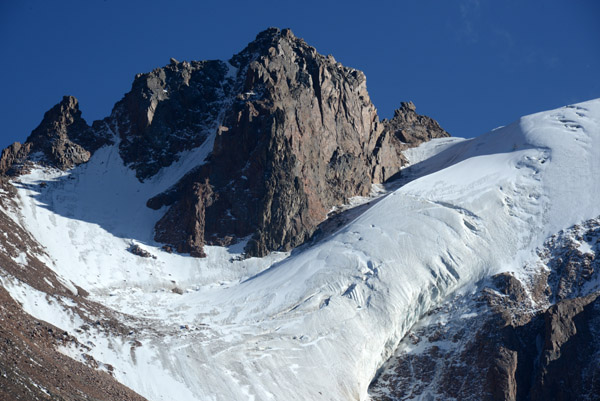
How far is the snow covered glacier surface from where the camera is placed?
86938 millimetres

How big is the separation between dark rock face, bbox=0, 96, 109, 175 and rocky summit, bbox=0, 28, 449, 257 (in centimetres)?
20

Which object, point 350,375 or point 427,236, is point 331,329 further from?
point 427,236

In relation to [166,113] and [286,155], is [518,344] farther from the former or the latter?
[166,113]

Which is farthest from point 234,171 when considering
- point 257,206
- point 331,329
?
point 331,329

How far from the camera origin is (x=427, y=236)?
106 m

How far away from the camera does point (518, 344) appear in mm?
89625

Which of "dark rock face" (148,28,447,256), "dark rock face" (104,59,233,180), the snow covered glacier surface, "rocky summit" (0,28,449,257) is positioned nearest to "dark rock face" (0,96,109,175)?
"rocky summit" (0,28,449,257)

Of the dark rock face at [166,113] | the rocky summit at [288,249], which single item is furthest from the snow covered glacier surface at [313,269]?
the dark rock face at [166,113]

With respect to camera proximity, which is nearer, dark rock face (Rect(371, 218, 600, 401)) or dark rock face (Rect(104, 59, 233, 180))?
dark rock face (Rect(371, 218, 600, 401))

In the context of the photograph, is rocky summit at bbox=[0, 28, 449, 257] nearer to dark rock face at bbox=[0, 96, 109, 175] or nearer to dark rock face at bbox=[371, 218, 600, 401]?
dark rock face at bbox=[0, 96, 109, 175]

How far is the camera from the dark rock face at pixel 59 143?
133 m

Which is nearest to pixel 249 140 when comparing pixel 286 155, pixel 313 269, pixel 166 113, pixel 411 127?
pixel 286 155

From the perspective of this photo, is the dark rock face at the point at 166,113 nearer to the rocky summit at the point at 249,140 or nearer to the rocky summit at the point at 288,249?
the rocky summit at the point at 249,140

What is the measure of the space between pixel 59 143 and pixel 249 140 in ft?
101
